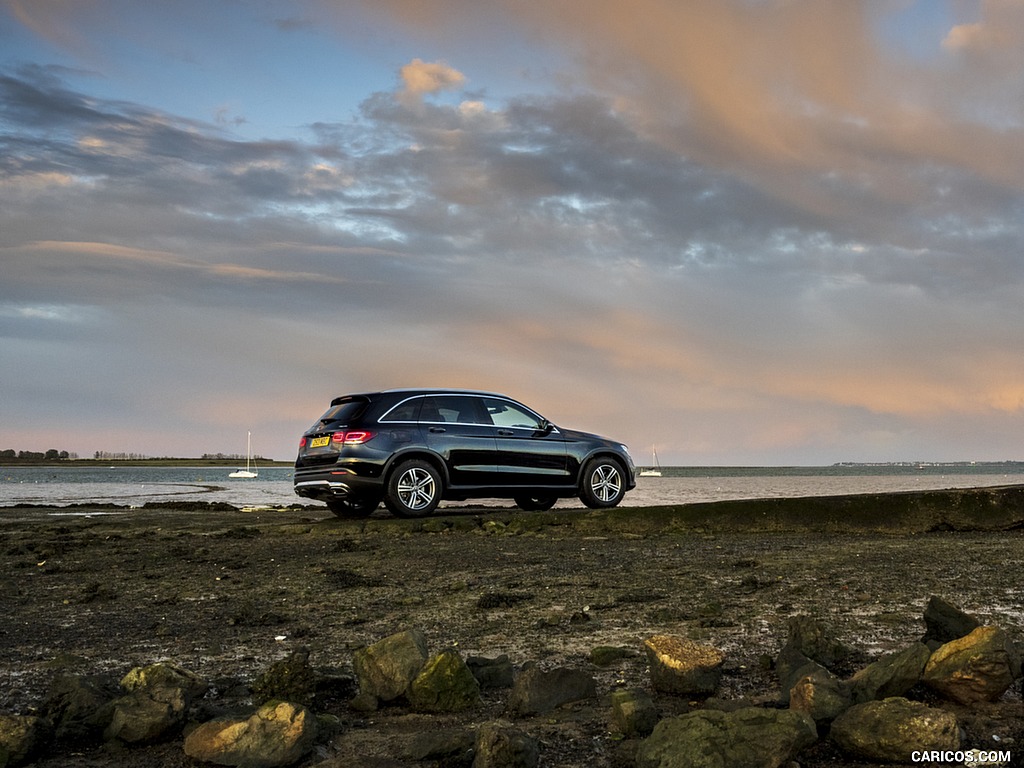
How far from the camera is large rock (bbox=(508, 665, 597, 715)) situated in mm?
3164

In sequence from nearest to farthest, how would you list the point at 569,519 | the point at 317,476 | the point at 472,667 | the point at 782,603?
the point at 472,667
the point at 782,603
the point at 569,519
the point at 317,476

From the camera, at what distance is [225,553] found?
859 centimetres

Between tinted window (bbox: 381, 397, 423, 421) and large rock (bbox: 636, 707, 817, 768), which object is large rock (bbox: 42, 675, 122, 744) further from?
tinted window (bbox: 381, 397, 423, 421)

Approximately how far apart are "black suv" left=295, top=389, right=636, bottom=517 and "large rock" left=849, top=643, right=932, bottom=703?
930cm

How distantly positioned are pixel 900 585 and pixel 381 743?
410cm

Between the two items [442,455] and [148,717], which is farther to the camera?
[442,455]

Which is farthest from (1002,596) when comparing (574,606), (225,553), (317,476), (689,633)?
(317,476)

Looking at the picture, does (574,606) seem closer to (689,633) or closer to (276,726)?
(689,633)

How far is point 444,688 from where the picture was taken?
3.25 meters

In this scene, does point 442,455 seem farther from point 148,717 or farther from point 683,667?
point 148,717

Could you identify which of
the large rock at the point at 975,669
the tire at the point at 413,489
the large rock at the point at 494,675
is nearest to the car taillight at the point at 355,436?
the tire at the point at 413,489

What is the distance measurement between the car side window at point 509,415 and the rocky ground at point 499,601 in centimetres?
324

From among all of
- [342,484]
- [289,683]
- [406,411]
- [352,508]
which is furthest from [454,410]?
[289,683]

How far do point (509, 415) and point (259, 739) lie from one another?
35.1 ft
